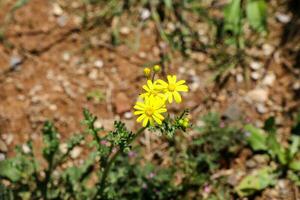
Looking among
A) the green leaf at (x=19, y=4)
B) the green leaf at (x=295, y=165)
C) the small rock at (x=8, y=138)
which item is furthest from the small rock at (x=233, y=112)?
the green leaf at (x=19, y=4)

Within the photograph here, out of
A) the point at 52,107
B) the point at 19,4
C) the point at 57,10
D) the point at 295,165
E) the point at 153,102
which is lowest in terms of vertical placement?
the point at 153,102

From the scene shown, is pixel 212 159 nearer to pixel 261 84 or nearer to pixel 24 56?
pixel 261 84

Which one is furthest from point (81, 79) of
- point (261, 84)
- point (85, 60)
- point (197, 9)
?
point (261, 84)

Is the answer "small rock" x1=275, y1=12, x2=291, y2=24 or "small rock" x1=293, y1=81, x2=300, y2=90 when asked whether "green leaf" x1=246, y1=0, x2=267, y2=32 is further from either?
"small rock" x1=293, y1=81, x2=300, y2=90

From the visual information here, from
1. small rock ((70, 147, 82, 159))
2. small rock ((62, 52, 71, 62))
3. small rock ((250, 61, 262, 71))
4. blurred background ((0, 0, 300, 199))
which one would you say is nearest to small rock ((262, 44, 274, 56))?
blurred background ((0, 0, 300, 199))

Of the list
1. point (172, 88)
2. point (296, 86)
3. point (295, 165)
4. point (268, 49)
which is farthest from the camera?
point (268, 49)

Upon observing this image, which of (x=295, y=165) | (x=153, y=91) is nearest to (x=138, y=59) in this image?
(x=295, y=165)

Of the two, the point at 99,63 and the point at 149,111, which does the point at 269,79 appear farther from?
the point at 149,111
